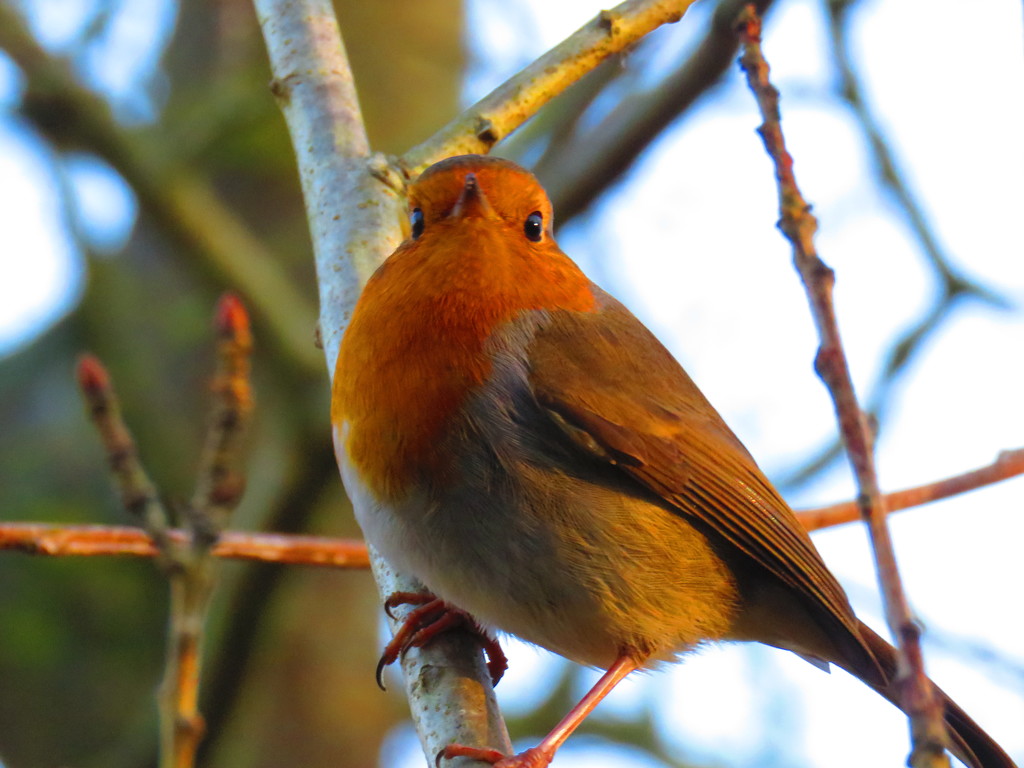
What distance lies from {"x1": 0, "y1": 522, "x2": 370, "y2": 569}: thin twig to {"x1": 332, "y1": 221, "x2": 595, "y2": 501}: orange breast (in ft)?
1.19

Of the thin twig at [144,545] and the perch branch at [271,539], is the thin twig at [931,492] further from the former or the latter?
the thin twig at [144,545]

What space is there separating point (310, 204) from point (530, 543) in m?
1.10

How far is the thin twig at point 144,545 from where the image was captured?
2.65m

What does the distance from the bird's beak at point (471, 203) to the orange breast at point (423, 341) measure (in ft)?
0.11

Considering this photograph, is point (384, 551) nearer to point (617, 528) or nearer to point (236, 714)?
point (617, 528)

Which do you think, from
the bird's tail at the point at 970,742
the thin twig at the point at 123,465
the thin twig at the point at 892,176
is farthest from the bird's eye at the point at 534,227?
the thin twig at the point at 892,176

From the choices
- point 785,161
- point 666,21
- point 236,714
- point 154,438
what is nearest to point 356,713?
point 236,714

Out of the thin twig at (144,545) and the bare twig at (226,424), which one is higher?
the bare twig at (226,424)

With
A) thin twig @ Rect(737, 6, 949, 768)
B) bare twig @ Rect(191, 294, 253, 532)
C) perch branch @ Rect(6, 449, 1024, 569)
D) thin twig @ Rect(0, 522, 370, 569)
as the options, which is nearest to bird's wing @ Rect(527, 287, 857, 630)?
perch branch @ Rect(6, 449, 1024, 569)

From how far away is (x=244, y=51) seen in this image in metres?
7.04

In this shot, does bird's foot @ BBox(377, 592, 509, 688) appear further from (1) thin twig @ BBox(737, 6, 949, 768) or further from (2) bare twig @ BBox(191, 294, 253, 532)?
(1) thin twig @ BBox(737, 6, 949, 768)

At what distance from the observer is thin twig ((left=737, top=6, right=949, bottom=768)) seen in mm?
1205

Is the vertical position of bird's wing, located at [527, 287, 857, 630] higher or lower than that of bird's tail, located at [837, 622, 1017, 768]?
higher

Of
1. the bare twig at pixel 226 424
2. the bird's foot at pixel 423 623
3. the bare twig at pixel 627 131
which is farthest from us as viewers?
the bare twig at pixel 627 131
